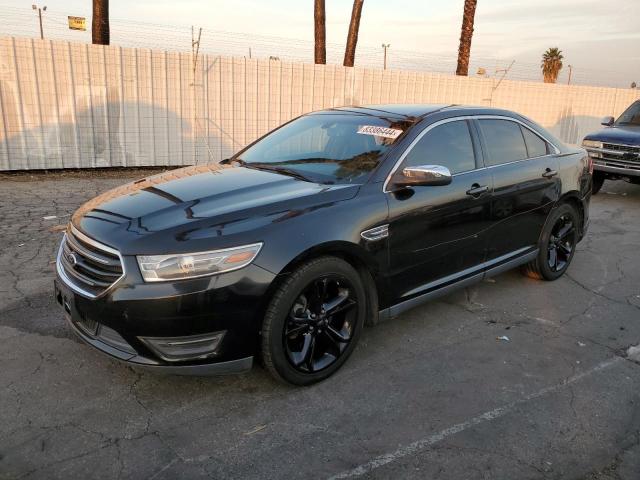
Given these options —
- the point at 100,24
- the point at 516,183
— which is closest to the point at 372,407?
the point at 516,183

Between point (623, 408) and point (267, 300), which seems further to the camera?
point (623, 408)

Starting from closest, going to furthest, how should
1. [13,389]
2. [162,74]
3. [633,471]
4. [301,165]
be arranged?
[633,471], [13,389], [301,165], [162,74]

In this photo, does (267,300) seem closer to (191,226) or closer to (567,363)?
(191,226)

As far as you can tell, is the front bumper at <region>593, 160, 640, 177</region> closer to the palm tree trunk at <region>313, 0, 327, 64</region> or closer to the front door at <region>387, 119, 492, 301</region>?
the front door at <region>387, 119, 492, 301</region>

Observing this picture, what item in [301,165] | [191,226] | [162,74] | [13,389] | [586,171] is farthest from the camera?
[162,74]

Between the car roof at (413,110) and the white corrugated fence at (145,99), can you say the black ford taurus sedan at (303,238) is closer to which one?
the car roof at (413,110)

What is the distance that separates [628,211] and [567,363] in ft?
20.8

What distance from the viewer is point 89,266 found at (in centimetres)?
296

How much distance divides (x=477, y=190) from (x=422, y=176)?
0.83m

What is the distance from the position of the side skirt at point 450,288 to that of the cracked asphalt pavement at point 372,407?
31cm

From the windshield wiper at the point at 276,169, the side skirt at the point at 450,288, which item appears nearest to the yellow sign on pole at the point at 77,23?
the windshield wiper at the point at 276,169

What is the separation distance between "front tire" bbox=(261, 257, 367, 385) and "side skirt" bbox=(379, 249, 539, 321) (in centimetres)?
29

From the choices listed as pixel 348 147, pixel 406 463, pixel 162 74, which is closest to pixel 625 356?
pixel 406 463

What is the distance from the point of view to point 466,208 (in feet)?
13.0
